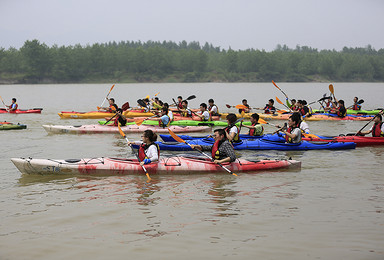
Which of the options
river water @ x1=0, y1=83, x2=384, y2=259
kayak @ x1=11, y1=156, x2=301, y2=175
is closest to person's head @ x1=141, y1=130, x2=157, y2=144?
kayak @ x1=11, y1=156, x2=301, y2=175

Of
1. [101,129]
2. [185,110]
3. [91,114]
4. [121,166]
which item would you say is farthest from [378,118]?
[91,114]

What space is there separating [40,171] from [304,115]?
1252 centimetres

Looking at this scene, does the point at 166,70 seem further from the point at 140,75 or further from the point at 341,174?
the point at 341,174

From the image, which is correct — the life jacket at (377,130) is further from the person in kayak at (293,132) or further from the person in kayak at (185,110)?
the person in kayak at (185,110)

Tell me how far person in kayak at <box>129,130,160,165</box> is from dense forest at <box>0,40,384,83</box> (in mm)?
93411

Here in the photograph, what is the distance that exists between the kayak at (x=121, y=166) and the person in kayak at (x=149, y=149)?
0.24 metres

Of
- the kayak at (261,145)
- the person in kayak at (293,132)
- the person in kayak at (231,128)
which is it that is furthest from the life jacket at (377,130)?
the person in kayak at (231,128)

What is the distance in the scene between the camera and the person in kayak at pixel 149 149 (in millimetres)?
8883

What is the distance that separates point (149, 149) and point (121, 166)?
726mm

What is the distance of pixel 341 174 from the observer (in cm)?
974

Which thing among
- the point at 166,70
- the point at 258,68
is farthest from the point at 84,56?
the point at 258,68

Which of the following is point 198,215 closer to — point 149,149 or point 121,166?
point 149,149

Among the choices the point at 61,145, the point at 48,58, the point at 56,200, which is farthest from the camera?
the point at 48,58

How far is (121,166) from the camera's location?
9.25 meters
